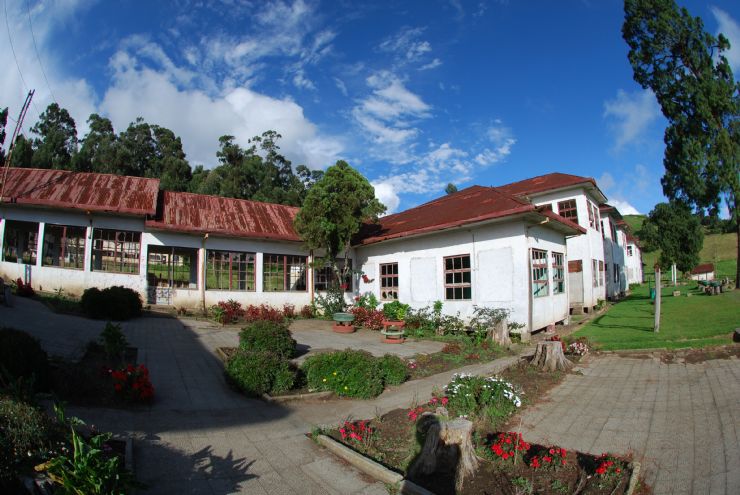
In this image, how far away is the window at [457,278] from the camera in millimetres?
13375

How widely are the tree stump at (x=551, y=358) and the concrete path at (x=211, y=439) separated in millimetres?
5098

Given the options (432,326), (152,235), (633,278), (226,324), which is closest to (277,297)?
(226,324)

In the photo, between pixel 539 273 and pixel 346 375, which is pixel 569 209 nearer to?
pixel 539 273

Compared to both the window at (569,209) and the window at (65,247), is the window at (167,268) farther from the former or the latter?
the window at (569,209)

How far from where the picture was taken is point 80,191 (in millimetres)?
15734

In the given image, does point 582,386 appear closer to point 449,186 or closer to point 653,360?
point 653,360

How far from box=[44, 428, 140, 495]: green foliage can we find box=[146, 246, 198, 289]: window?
14.3 m

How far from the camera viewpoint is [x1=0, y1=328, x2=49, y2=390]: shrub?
5039mm

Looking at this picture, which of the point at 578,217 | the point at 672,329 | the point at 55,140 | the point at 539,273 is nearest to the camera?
the point at 672,329

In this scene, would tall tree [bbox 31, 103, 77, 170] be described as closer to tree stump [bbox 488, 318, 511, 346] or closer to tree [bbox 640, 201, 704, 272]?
tree stump [bbox 488, 318, 511, 346]

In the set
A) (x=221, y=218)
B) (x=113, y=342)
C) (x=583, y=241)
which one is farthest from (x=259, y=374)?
(x=583, y=241)

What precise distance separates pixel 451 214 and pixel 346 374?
29.5 feet

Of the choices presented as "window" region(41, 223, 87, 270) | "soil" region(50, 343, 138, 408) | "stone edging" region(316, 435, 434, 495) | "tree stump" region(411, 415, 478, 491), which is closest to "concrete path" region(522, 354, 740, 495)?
"tree stump" region(411, 415, 478, 491)

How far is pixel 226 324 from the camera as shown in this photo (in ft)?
47.8
